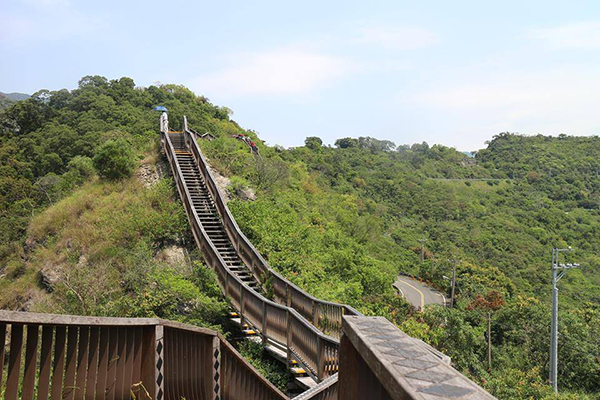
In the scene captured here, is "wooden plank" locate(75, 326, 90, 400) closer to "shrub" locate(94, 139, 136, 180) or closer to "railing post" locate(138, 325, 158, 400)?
"railing post" locate(138, 325, 158, 400)

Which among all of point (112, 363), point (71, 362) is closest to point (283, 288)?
point (112, 363)

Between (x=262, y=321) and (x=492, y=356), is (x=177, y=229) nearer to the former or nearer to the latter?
(x=262, y=321)

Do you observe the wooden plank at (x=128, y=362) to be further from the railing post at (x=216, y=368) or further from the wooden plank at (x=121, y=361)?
the railing post at (x=216, y=368)

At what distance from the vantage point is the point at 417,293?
125 feet

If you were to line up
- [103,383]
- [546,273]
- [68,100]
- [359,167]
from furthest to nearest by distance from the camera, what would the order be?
[359,167] < [546,273] < [68,100] < [103,383]

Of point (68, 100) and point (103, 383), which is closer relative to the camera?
point (103, 383)

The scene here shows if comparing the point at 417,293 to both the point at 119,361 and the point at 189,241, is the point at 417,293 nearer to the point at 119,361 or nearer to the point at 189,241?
the point at 189,241

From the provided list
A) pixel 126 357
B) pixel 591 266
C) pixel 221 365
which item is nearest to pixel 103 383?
pixel 126 357

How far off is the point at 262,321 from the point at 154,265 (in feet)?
17.3

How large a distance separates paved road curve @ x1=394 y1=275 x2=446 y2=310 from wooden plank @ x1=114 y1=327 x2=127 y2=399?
31.2 m

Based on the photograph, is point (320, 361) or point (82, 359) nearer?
point (82, 359)

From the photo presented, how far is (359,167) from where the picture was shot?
91.5m

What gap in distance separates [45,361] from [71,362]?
10.2 inches

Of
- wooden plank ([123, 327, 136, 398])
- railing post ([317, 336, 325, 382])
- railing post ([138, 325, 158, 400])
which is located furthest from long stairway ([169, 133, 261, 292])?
wooden plank ([123, 327, 136, 398])
